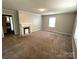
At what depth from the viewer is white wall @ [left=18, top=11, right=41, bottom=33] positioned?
6.83 meters

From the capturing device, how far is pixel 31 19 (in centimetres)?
819

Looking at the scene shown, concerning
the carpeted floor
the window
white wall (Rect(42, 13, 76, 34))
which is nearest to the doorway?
the carpeted floor

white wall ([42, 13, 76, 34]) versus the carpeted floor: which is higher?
white wall ([42, 13, 76, 34])

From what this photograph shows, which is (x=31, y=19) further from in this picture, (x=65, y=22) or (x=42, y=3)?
(x=42, y=3)

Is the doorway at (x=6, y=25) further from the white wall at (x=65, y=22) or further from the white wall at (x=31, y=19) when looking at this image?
the white wall at (x=65, y=22)

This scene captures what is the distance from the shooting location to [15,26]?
657cm

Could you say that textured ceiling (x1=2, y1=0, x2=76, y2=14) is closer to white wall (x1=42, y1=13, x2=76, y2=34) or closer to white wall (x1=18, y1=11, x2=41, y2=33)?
white wall (x1=18, y1=11, x2=41, y2=33)

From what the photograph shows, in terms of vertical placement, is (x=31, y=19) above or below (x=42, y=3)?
below

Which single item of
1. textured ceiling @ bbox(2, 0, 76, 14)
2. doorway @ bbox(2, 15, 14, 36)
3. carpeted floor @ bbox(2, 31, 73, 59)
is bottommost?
carpeted floor @ bbox(2, 31, 73, 59)

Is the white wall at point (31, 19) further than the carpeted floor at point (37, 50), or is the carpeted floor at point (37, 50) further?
the white wall at point (31, 19)

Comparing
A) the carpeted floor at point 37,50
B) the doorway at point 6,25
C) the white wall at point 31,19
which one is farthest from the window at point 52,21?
the carpeted floor at point 37,50

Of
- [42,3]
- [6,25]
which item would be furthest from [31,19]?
[42,3]

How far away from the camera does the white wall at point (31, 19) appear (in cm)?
683

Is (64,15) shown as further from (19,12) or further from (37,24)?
(19,12)
